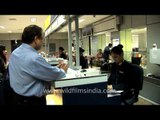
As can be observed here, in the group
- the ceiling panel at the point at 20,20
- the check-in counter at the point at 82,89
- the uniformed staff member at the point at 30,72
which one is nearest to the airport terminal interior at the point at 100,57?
the check-in counter at the point at 82,89

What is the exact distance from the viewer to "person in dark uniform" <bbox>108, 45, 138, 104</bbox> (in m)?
2.62

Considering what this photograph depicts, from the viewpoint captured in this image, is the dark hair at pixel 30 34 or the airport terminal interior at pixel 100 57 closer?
the dark hair at pixel 30 34

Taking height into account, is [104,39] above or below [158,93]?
above

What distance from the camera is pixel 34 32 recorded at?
1.93 metres

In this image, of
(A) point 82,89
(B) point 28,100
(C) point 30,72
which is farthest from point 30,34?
(A) point 82,89

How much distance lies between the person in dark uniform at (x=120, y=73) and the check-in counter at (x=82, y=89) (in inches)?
18.3

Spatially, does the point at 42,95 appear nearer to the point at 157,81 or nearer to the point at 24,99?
the point at 24,99

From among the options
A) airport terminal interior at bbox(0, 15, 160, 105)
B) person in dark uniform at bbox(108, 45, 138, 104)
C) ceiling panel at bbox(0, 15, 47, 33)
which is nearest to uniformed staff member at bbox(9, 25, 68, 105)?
airport terminal interior at bbox(0, 15, 160, 105)

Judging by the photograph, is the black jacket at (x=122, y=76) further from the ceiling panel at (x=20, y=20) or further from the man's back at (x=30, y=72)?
the ceiling panel at (x=20, y=20)

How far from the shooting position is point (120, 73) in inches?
108

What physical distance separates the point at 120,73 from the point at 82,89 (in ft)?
2.57

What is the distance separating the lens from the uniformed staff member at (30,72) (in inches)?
71.9
